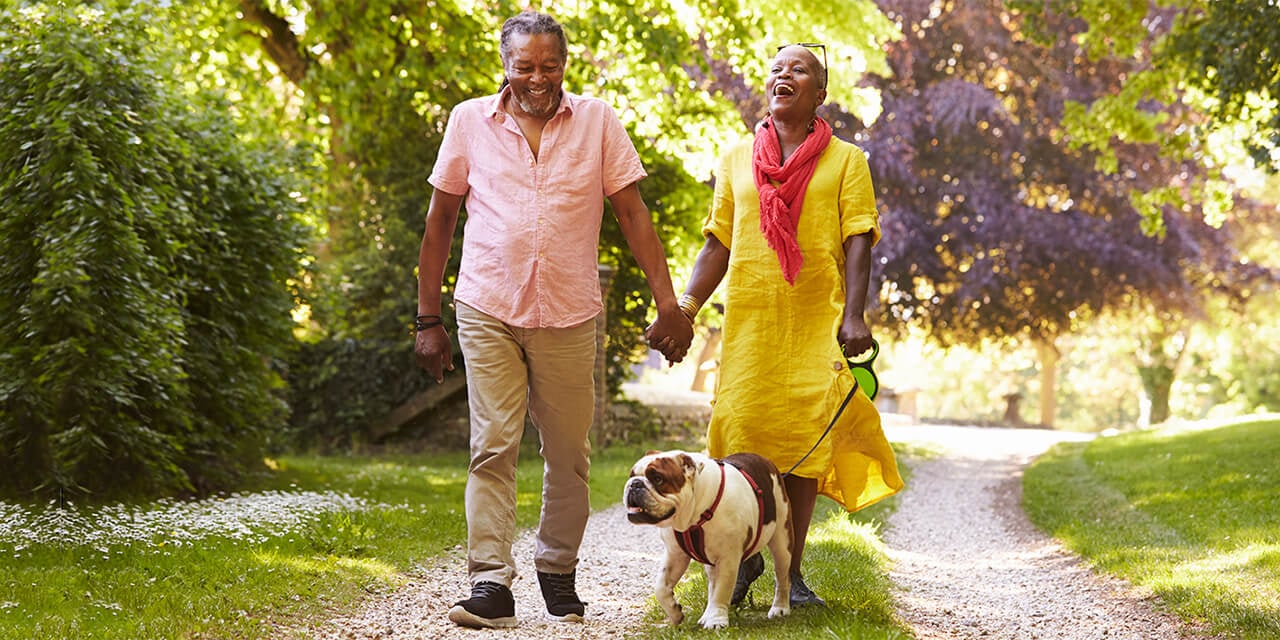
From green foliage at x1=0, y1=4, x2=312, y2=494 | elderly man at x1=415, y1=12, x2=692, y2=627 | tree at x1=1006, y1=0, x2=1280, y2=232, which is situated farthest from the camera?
tree at x1=1006, y1=0, x2=1280, y2=232

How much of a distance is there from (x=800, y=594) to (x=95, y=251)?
486 cm

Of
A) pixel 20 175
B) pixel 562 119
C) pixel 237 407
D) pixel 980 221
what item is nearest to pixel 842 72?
pixel 980 221

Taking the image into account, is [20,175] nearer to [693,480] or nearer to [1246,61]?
[693,480]

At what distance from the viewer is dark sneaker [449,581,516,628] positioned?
4.90 meters

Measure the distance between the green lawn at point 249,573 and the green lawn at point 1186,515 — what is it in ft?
4.69

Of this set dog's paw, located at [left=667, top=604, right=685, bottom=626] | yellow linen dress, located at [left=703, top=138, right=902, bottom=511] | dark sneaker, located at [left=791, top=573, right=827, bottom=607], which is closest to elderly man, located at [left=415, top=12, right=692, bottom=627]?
yellow linen dress, located at [left=703, top=138, right=902, bottom=511]

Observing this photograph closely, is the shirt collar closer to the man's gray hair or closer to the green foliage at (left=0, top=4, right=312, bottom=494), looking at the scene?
the man's gray hair

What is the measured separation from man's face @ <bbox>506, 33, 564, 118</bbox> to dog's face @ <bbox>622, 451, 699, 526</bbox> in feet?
4.80

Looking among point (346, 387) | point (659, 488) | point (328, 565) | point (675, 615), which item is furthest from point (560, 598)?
point (346, 387)

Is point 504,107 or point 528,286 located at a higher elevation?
point 504,107

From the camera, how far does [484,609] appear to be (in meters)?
4.92

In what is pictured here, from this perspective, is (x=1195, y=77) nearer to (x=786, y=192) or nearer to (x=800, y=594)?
(x=786, y=192)

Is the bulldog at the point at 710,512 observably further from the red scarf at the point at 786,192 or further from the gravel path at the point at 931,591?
the red scarf at the point at 786,192

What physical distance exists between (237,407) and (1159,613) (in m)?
6.89
